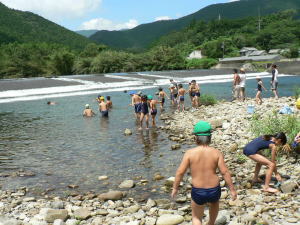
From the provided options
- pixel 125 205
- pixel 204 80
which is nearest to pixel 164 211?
pixel 125 205

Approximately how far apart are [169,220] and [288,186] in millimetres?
2973

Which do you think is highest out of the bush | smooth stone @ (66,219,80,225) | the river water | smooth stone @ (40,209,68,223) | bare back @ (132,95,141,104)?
bare back @ (132,95,141,104)

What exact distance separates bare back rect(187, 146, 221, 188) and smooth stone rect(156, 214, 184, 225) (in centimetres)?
178

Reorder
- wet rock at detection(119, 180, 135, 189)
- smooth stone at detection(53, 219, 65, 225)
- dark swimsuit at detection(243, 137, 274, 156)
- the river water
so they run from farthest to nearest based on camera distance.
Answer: the river water, wet rock at detection(119, 180, 135, 189), dark swimsuit at detection(243, 137, 274, 156), smooth stone at detection(53, 219, 65, 225)

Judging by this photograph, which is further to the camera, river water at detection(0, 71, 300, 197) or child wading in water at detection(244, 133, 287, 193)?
river water at detection(0, 71, 300, 197)

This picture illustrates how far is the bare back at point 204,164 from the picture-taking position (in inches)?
171

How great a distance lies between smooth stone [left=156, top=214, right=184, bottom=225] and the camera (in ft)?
19.1

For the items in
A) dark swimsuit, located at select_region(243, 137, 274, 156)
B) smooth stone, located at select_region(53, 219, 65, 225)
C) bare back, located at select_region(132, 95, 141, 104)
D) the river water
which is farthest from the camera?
bare back, located at select_region(132, 95, 141, 104)

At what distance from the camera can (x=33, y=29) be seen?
6467 inches

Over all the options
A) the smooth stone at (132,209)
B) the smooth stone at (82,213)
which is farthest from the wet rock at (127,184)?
the smooth stone at (82,213)

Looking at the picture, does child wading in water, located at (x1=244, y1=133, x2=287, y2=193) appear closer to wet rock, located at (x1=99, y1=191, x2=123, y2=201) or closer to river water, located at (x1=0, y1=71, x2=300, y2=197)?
river water, located at (x1=0, y1=71, x2=300, y2=197)

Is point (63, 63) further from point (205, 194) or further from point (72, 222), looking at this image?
point (205, 194)

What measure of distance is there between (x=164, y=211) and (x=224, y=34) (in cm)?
16345

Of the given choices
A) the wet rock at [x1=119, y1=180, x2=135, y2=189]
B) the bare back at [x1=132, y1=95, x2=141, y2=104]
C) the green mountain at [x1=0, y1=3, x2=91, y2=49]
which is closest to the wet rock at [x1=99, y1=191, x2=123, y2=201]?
the wet rock at [x1=119, y1=180, x2=135, y2=189]
